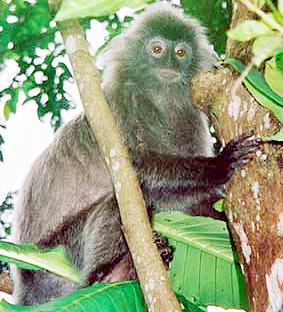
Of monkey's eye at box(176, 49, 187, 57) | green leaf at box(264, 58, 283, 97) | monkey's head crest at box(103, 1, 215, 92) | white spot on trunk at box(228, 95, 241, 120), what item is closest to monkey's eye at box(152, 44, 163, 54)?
monkey's head crest at box(103, 1, 215, 92)

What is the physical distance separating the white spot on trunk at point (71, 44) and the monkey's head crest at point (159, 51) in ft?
7.14

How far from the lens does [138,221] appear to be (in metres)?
1.49

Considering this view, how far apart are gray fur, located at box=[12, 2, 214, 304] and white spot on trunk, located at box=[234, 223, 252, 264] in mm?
1705

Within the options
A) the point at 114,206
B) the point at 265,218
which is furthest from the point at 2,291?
the point at 265,218

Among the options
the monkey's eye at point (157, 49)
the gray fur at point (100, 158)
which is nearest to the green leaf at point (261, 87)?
the gray fur at point (100, 158)

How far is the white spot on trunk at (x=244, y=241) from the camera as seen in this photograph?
1518mm

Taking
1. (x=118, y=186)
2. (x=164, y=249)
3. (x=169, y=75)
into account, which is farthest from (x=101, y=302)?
(x=169, y=75)

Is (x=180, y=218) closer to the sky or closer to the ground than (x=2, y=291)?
closer to the sky

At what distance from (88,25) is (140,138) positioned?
0.86m

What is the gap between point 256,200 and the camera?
4.91 feet

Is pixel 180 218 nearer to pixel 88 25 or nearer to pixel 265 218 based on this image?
pixel 265 218

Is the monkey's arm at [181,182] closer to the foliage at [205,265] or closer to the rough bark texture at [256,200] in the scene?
the foliage at [205,265]

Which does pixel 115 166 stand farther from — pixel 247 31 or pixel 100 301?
pixel 247 31

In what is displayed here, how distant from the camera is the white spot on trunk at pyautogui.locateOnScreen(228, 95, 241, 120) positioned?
5.31 feet
